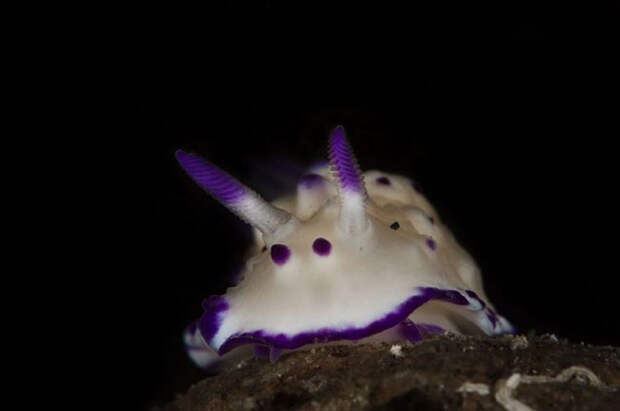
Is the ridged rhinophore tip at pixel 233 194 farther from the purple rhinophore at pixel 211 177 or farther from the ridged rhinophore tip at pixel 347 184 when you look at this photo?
the ridged rhinophore tip at pixel 347 184

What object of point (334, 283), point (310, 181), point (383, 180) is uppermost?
point (383, 180)

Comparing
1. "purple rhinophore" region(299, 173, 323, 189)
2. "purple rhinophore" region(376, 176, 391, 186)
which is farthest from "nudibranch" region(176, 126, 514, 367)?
"purple rhinophore" region(376, 176, 391, 186)

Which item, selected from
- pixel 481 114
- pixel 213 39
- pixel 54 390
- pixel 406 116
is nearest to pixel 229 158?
pixel 213 39

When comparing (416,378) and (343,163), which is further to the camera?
(343,163)

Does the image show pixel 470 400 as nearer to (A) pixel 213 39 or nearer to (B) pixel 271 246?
(B) pixel 271 246

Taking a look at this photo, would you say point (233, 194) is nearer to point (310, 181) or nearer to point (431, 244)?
point (310, 181)

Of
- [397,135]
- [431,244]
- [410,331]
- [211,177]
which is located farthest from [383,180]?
[211,177]

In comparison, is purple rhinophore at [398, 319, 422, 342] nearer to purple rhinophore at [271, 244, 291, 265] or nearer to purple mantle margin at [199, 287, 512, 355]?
purple mantle margin at [199, 287, 512, 355]
